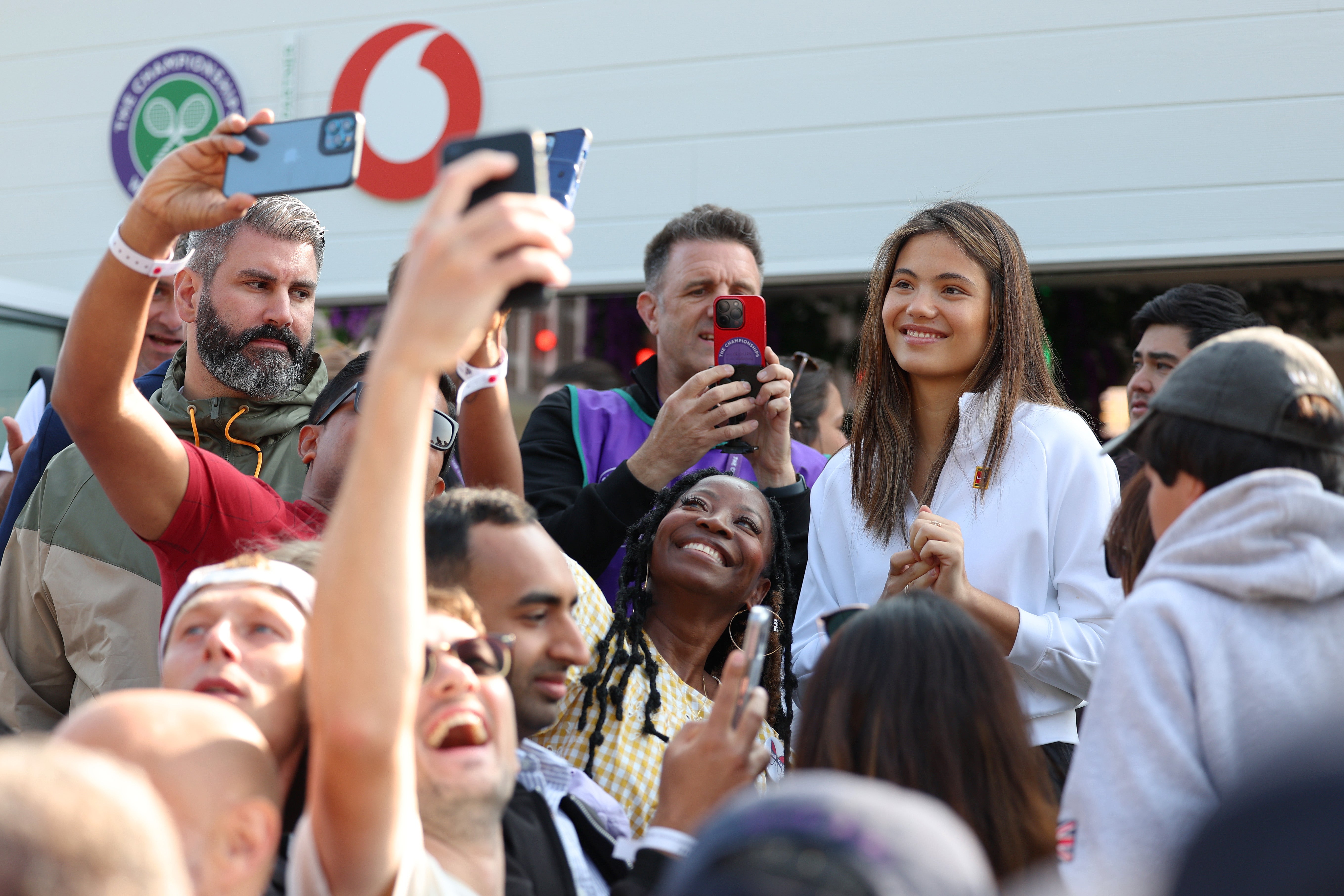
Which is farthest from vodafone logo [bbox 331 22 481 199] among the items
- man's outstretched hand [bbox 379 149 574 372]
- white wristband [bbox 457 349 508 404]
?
man's outstretched hand [bbox 379 149 574 372]

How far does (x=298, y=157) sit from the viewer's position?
1.88 metres

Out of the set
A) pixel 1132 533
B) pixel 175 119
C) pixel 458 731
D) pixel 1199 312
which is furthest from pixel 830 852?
pixel 175 119

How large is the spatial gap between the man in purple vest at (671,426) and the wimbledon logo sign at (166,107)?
Answer: 11.2 feet

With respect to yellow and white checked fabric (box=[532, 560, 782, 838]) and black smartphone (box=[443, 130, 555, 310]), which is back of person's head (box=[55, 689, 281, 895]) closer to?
black smartphone (box=[443, 130, 555, 310])

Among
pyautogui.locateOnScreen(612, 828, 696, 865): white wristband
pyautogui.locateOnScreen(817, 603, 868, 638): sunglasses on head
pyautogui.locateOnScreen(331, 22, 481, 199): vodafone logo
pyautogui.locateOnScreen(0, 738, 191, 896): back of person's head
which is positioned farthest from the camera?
pyautogui.locateOnScreen(331, 22, 481, 199): vodafone logo

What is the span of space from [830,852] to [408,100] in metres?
5.44

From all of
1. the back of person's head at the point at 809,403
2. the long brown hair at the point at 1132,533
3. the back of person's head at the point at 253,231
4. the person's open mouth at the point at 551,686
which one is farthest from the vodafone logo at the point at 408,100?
the long brown hair at the point at 1132,533

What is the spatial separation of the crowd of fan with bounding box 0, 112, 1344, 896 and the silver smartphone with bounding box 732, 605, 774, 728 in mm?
14

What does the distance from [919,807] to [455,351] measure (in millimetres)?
649

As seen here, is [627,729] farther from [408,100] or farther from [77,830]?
[408,100]

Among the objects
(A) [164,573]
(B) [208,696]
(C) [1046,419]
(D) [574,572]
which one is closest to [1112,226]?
(C) [1046,419]

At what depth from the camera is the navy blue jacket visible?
2.97 m

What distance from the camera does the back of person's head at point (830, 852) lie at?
76 cm

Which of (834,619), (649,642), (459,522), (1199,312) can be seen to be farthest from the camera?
(1199,312)
